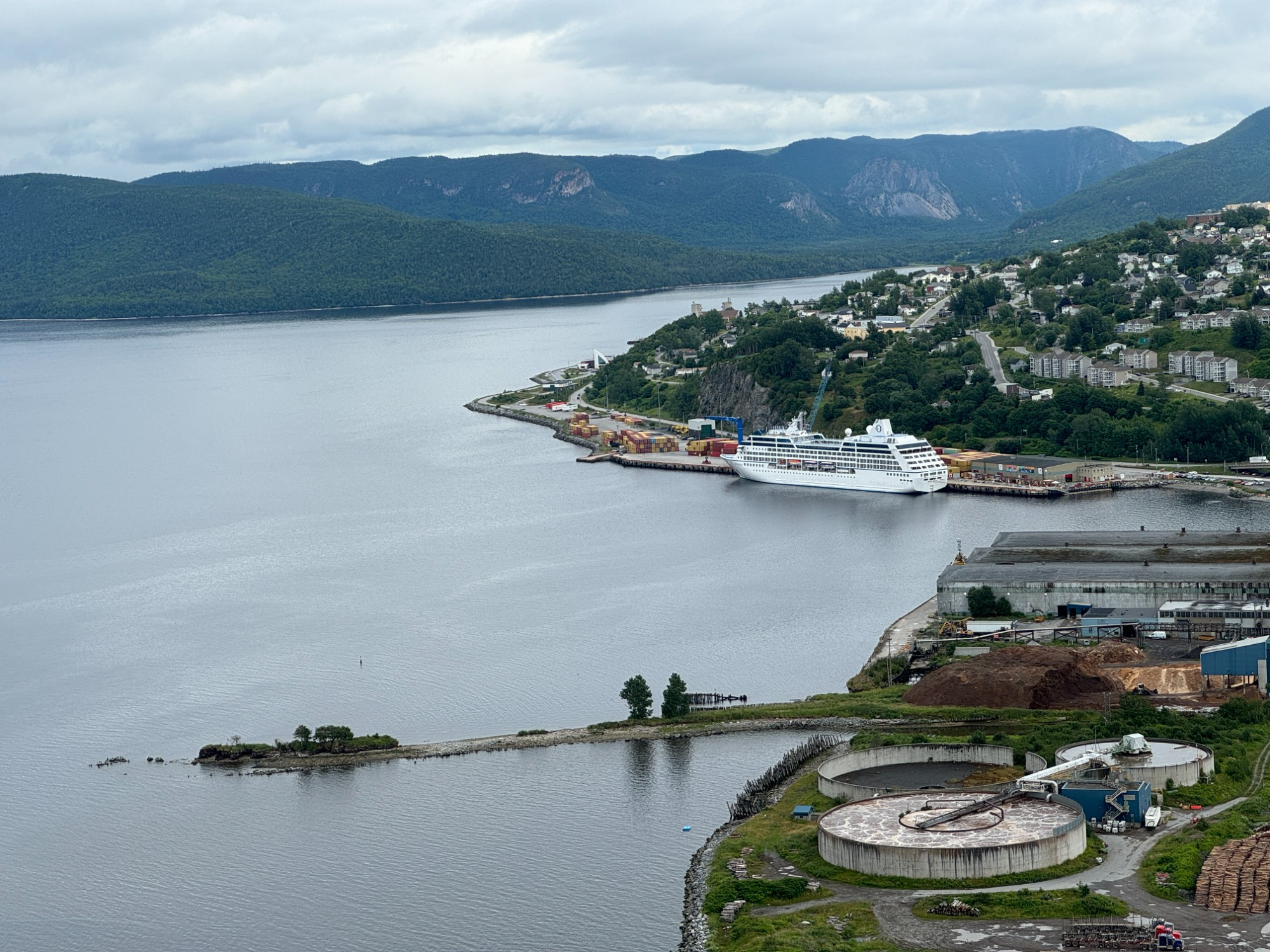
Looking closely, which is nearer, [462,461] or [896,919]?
[896,919]

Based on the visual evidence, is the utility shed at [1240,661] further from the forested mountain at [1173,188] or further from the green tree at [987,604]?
the forested mountain at [1173,188]

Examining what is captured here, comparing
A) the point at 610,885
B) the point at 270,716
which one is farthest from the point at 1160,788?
the point at 270,716

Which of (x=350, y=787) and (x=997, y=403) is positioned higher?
(x=997, y=403)

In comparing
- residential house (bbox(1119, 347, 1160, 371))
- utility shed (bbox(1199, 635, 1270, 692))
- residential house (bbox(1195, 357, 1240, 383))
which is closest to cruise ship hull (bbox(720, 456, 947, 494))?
residential house (bbox(1195, 357, 1240, 383))

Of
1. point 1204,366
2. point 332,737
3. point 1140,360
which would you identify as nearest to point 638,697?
point 332,737

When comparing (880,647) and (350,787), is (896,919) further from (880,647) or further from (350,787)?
(880,647)

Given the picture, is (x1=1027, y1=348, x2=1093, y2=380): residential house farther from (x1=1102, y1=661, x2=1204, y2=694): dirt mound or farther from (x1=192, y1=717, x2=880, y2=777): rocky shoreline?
(x1=192, y1=717, x2=880, y2=777): rocky shoreline

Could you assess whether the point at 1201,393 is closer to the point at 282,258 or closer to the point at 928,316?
the point at 928,316
